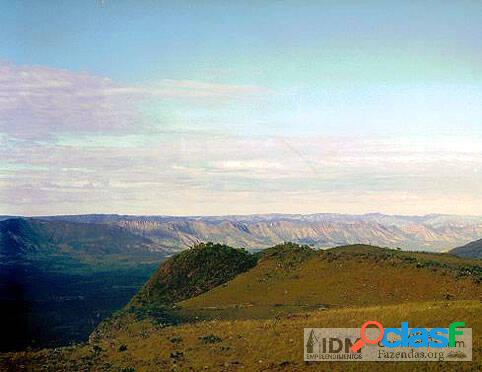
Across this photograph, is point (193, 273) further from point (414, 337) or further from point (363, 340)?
point (414, 337)

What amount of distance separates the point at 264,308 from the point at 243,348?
1197 cm

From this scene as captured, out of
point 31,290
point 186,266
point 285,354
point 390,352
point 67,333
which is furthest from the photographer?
point 31,290

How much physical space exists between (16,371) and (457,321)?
20.6 meters

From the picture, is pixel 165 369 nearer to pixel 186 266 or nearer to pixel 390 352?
pixel 390 352

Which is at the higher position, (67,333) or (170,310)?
(170,310)

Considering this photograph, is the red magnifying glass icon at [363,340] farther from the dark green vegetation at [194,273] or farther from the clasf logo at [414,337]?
the dark green vegetation at [194,273]

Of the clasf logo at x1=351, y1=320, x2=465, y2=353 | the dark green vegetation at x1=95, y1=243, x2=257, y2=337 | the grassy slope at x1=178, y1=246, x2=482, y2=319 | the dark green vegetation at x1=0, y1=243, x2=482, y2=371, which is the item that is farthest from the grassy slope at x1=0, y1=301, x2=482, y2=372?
the dark green vegetation at x1=95, y1=243, x2=257, y2=337

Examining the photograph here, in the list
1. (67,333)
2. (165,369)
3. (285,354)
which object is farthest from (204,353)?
(67,333)

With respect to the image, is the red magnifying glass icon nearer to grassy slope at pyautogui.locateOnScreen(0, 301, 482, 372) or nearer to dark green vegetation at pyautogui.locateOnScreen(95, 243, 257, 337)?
grassy slope at pyautogui.locateOnScreen(0, 301, 482, 372)

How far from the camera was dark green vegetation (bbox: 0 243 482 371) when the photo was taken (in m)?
24.6

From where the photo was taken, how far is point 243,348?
82.7ft

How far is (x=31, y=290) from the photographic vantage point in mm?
150000

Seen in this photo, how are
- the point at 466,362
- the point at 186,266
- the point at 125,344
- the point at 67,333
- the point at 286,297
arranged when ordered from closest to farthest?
the point at 466,362, the point at 125,344, the point at 286,297, the point at 186,266, the point at 67,333

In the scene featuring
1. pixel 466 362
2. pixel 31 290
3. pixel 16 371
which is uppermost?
pixel 466 362
